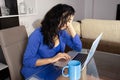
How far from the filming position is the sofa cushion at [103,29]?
191cm

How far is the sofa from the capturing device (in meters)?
1.86

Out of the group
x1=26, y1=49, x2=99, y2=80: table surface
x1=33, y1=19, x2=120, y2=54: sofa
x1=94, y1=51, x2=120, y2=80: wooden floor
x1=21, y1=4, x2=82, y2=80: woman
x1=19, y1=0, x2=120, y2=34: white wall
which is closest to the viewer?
x1=26, y1=49, x2=99, y2=80: table surface

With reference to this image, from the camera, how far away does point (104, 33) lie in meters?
2.00

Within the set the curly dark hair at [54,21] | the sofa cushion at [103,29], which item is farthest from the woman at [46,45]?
the sofa cushion at [103,29]

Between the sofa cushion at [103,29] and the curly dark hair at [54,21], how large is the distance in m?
0.89

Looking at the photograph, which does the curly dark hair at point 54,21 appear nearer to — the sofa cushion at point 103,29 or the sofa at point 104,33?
the sofa at point 104,33

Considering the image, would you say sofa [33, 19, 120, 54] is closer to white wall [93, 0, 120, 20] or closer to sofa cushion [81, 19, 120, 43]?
sofa cushion [81, 19, 120, 43]

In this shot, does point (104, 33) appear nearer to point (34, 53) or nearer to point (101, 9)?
point (34, 53)

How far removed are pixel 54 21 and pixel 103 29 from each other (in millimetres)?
1012

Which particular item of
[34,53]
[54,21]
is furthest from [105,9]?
[34,53]

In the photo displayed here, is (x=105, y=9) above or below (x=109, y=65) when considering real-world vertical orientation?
above

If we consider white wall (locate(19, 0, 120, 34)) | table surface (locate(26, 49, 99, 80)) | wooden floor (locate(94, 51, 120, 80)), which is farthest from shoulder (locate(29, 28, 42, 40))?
white wall (locate(19, 0, 120, 34))

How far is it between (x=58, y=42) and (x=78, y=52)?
257 mm

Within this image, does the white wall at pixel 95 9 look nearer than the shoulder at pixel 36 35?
No
